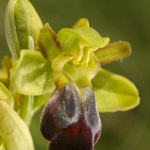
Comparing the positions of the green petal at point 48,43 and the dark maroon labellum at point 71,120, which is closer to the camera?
the dark maroon labellum at point 71,120

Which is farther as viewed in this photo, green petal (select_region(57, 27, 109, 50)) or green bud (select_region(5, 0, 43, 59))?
green bud (select_region(5, 0, 43, 59))

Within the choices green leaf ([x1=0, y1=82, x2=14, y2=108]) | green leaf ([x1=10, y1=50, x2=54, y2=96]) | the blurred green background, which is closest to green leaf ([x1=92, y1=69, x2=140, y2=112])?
green leaf ([x1=10, y1=50, x2=54, y2=96])

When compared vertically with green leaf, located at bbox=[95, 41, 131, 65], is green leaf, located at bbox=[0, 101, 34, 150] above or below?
below

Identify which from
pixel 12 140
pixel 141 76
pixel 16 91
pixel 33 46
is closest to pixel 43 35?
pixel 33 46

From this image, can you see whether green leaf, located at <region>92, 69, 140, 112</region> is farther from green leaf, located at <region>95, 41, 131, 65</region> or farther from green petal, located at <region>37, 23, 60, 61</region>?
green petal, located at <region>37, 23, 60, 61</region>

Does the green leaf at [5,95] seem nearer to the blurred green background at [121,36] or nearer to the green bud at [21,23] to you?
the green bud at [21,23]

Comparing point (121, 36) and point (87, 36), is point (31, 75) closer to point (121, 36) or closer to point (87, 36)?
point (87, 36)

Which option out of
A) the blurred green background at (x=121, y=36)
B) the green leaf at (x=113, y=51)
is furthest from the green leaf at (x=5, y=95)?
the blurred green background at (x=121, y=36)
